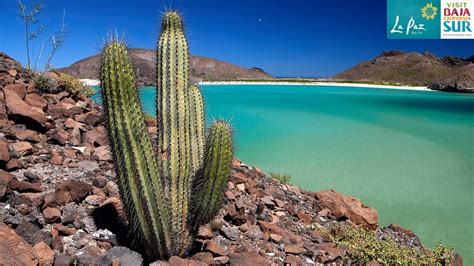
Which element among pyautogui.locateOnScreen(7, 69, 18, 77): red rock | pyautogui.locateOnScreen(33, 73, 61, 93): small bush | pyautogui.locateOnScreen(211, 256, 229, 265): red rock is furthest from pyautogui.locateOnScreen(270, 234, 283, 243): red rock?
pyautogui.locateOnScreen(7, 69, 18, 77): red rock

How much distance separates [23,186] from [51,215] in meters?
0.51

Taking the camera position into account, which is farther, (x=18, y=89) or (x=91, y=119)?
(x=91, y=119)

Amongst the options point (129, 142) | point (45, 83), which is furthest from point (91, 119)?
point (129, 142)

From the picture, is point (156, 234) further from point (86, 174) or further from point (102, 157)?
point (102, 157)

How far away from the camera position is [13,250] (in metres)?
2.60

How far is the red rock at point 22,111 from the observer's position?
5367 millimetres

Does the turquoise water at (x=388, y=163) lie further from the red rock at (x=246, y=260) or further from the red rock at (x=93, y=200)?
the red rock at (x=246, y=260)

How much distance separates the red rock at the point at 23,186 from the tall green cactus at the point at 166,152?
3.83ft

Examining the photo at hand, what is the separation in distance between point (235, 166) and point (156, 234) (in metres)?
3.61

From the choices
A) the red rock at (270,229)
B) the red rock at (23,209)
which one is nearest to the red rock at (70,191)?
the red rock at (23,209)

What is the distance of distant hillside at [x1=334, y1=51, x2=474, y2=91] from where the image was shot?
9412cm

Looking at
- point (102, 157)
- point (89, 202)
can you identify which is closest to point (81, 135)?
point (102, 157)

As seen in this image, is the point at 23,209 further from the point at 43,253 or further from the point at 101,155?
the point at 101,155

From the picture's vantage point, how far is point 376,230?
5938 millimetres
